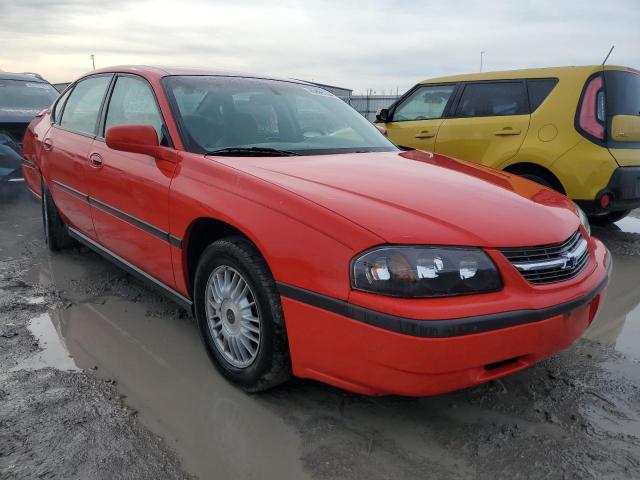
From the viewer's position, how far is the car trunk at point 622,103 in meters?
4.56

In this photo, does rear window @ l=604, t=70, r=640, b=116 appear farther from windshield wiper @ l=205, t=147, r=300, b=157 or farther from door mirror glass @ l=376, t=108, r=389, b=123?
windshield wiper @ l=205, t=147, r=300, b=157

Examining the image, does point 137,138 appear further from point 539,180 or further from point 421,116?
point 421,116

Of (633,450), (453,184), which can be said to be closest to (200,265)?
(453,184)

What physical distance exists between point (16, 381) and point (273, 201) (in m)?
1.58

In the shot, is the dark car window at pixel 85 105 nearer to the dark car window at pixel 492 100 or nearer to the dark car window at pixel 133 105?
the dark car window at pixel 133 105

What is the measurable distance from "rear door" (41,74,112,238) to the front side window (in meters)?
3.57

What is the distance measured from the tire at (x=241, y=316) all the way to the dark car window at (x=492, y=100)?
13.0ft

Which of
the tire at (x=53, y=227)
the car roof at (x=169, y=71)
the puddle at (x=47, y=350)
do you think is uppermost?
the car roof at (x=169, y=71)

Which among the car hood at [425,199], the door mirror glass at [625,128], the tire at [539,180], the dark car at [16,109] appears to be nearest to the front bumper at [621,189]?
the door mirror glass at [625,128]

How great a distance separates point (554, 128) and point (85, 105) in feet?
13.4

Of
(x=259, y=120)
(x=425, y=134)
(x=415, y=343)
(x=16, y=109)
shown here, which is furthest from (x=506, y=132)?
(x=16, y=109)

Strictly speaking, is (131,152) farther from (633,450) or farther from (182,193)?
(633,450)

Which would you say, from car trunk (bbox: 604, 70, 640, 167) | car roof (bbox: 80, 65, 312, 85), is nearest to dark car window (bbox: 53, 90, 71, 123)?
car roof (bbox: 80, 65, 312, 85)

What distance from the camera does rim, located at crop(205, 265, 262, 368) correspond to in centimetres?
234
